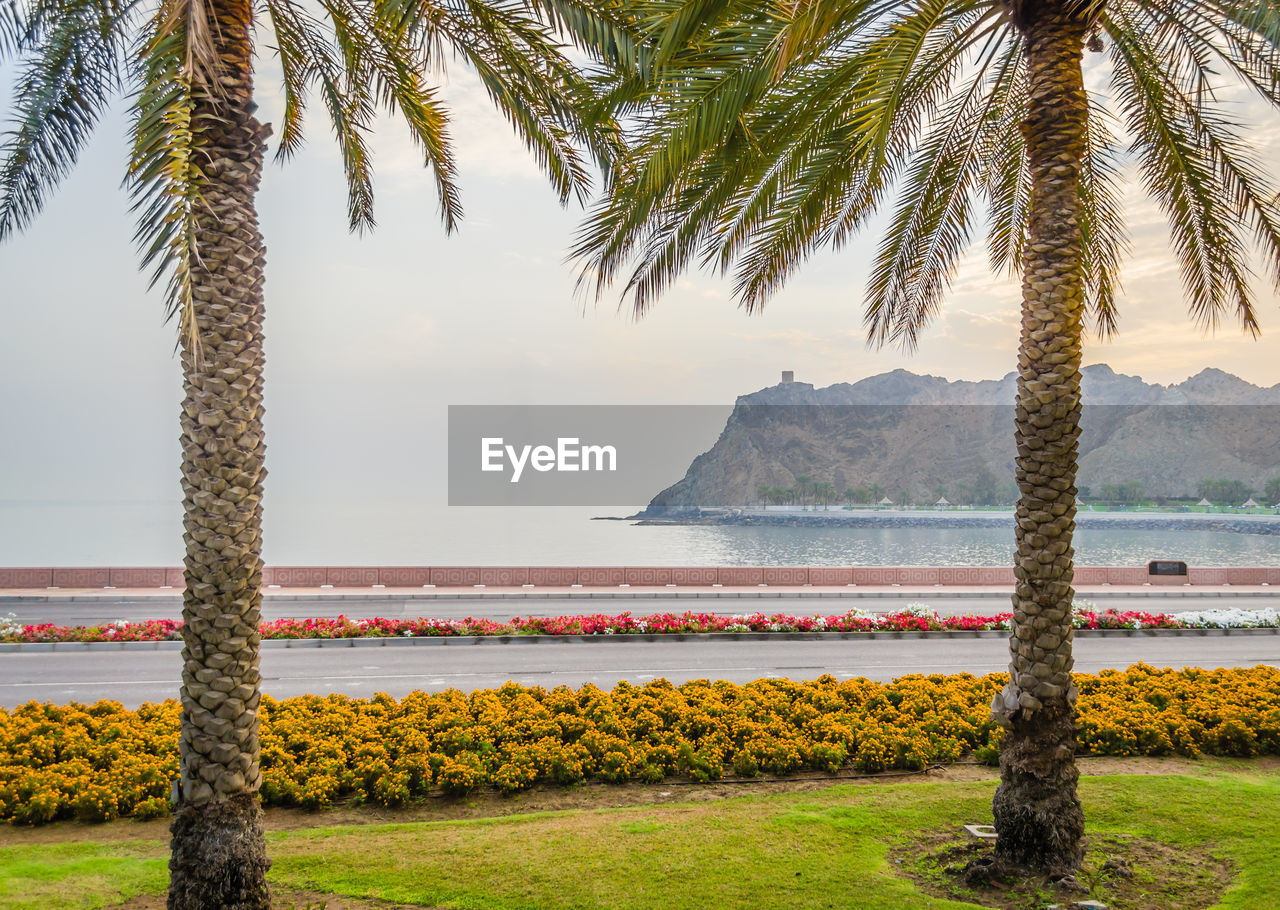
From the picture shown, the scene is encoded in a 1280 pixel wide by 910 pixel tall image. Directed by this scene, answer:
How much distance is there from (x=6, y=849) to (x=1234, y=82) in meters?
12.2

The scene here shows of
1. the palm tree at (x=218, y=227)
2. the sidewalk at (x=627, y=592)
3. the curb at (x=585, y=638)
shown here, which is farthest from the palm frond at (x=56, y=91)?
the sidewalk at (x=627, y=592)

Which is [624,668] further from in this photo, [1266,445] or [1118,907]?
[1266,445]

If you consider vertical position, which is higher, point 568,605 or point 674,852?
point 674,852

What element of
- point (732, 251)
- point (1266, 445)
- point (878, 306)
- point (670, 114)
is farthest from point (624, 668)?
point (1266, 445)

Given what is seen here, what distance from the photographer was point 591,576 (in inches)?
1120

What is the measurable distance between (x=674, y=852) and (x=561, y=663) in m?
10.6

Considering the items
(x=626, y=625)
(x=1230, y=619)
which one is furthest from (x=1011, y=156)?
(x=1230, y=619)

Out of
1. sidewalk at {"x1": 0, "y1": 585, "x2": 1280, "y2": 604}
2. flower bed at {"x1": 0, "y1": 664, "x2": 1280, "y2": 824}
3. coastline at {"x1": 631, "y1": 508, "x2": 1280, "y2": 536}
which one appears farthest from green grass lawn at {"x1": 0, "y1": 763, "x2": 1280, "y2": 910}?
coastline at {"x1": 631, "y1": 508, "x2": 1280, "y2": 536}

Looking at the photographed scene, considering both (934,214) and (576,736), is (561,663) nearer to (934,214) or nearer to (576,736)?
(576,736)

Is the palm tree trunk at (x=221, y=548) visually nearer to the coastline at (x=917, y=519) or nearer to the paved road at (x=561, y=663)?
the paved road at (x=561, y=663)

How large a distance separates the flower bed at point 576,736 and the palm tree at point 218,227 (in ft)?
9.00

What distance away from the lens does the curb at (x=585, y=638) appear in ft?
57.2

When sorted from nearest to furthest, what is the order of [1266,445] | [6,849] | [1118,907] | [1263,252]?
[1118,907]
[6,849]
[1263,252]
[1266,445]

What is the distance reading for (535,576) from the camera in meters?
28.3
